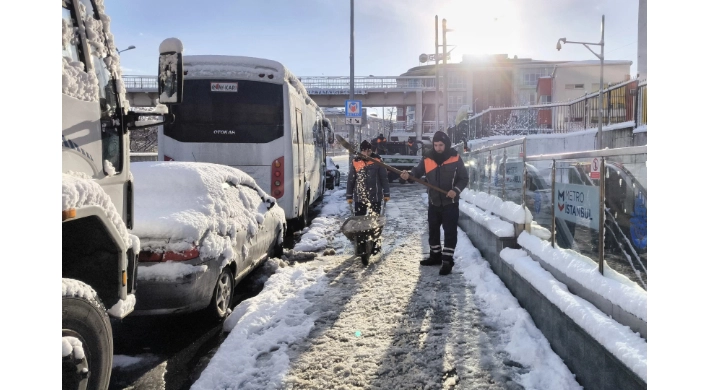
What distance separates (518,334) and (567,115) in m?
19.0

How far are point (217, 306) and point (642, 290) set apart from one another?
11.6 feet

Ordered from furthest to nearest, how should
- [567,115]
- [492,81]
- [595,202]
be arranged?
[492,81] < [567,115] < [595,202]

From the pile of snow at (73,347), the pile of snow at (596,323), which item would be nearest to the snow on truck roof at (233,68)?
the pile of snow at (596,323)

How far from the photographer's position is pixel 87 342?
7.86 feet

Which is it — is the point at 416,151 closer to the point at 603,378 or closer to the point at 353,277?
the point at 353,277

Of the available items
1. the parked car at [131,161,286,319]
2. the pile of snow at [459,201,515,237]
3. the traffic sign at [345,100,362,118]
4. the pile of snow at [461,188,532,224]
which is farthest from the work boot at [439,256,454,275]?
the traffic sign at [345,100,362,118]

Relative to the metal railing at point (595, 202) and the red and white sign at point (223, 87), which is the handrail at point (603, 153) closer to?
the metal railing at point (595, 202)

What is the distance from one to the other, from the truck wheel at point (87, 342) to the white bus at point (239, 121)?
22.8ft

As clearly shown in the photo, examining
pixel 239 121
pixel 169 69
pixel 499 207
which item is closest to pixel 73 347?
pixel 169 69

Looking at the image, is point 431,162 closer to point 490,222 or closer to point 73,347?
point 490,222

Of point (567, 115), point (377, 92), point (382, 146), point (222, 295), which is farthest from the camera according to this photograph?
point (377, 92)

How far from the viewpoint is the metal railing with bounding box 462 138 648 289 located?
10.5 ft

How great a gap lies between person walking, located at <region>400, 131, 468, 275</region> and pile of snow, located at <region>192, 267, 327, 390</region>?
170cm
